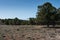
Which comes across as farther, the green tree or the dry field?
the green tree

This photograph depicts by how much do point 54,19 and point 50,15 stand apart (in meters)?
2.05

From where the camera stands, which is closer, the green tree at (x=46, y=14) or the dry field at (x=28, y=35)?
the dry field at (x=28, y=35)

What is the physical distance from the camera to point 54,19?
6694 cm

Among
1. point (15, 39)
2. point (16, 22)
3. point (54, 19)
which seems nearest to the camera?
point (15, 39)

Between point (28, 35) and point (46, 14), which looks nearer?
point (28, 35)

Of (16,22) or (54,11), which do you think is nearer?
(54,11)

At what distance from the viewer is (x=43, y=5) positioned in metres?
71.1

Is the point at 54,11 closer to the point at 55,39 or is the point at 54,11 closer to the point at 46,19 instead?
the point at 46,19

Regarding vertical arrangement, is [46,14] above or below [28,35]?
above

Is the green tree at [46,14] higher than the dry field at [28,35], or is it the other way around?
the green tree at [46,14]

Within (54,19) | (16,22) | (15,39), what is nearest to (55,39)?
(15,39)

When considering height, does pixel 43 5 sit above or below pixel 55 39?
above

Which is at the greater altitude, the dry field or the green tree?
the green tree

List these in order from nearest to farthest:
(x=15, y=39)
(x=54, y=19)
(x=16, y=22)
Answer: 1. (x=15, y=39)
2. (x=54, y=19)
3. (x=16, y=22)
